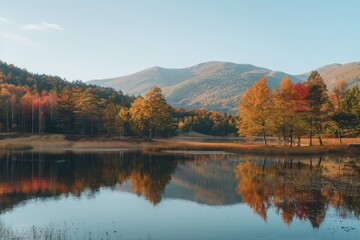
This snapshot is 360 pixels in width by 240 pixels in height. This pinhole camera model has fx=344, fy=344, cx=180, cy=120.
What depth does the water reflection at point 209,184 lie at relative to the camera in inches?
1193

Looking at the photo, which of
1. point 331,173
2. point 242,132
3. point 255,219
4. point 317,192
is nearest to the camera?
point 255,219

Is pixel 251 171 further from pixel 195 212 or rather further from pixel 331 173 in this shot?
pixel 195 212

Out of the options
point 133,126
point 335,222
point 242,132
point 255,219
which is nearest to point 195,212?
point 255,219

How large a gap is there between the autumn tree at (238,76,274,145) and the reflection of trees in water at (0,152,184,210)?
3166 centimetres

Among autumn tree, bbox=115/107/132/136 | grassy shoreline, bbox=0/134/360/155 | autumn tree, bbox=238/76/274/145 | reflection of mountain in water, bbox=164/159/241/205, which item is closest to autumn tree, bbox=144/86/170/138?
grassy shoreline, bbox=0/134/360/155

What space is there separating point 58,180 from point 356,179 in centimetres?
3702

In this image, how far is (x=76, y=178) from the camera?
4534cm

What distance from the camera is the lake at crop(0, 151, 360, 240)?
23438 millimetres

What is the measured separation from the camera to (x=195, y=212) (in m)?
29.1

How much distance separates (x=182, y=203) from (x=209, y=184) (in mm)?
10324

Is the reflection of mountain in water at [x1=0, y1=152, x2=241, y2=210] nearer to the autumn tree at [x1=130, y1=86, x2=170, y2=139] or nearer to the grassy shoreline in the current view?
the grassy shoreline

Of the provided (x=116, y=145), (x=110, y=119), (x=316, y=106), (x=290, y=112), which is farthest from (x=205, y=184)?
(x=110, y=119)

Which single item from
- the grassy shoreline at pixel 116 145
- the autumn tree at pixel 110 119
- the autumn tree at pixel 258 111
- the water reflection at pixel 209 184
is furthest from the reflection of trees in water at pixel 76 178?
the autumn tree at pixel 110 119

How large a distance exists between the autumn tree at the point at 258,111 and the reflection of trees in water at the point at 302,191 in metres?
34.8
